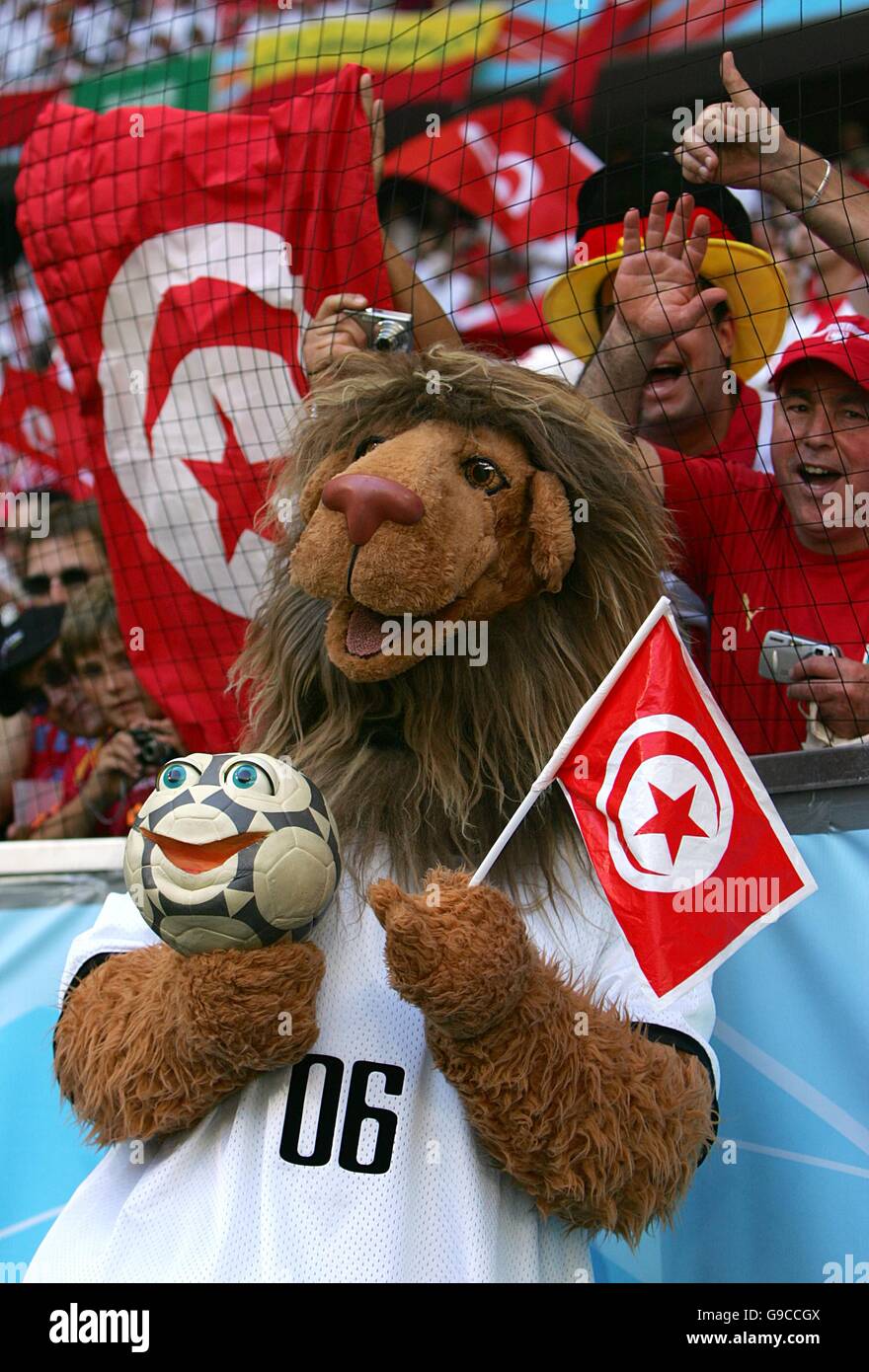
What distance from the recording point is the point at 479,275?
9.55ft

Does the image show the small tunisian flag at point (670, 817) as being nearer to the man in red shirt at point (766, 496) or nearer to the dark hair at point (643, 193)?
the man in red shirt at point (766, 496)

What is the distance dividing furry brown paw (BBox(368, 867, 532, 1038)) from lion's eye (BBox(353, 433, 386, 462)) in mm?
593

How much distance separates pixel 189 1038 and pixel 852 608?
1.17 m

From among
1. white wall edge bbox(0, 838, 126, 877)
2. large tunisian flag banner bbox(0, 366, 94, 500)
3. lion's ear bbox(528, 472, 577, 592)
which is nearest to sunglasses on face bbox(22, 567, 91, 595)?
large tunisian flag banner bbox(0, 366, 94, 500)

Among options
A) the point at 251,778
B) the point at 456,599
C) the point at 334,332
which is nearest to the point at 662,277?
the point at 334,332

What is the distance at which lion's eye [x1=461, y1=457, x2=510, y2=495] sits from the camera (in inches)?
64.7

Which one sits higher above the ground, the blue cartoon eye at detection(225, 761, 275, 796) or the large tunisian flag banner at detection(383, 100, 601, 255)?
the large tunisian flag banner at detection(383, 100, 601, 255)

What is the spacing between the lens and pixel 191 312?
108 inches

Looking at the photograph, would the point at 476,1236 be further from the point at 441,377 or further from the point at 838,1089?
the point at 441,377

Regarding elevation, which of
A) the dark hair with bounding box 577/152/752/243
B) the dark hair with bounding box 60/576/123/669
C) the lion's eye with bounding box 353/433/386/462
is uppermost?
the dark hair with bounding box 577/152/752/243

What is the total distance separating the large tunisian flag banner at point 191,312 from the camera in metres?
2.61

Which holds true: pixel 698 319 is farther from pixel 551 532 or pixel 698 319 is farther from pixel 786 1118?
pixel 786 1118

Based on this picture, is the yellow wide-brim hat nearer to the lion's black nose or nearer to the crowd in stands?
the crowd in stands
